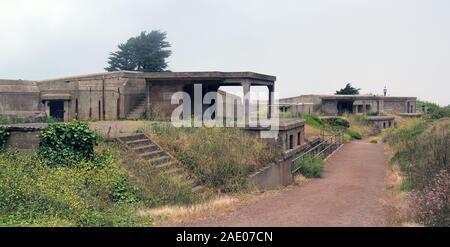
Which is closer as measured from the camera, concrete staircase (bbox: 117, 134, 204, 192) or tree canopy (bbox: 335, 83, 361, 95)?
concrete staircase (bbox: 117, 134, 204, 192)

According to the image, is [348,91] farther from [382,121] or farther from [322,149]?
[322,149]

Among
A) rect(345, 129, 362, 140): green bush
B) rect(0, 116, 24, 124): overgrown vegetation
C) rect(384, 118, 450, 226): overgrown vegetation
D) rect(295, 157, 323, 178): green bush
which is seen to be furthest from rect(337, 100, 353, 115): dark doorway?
rect(0, 116, 24, 124): overgrown vegetation

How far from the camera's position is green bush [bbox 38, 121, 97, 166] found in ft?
36.1

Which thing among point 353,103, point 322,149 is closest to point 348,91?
→ point 353,103

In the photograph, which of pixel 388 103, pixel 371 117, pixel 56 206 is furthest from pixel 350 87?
pixel 56 206

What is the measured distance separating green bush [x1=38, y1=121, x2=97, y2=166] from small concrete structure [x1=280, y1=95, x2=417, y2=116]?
1365 inches

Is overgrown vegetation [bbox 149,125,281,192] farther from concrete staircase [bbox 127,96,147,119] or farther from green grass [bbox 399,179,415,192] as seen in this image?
concrete staircase [bbox 127,96,147,119]

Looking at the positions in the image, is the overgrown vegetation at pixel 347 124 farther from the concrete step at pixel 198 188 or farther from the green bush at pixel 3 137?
the green bush at pixel 3 137

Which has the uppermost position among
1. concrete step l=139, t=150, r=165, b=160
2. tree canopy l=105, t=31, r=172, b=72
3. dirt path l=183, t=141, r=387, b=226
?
tree canopy l=105, t=31, r=172, b=72

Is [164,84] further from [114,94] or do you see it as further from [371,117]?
[371,117]

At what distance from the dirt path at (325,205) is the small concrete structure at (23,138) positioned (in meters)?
5.59

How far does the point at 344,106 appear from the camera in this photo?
45.8 m

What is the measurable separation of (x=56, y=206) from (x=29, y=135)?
3955 mm

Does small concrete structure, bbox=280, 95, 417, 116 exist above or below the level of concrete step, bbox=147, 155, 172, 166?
above
